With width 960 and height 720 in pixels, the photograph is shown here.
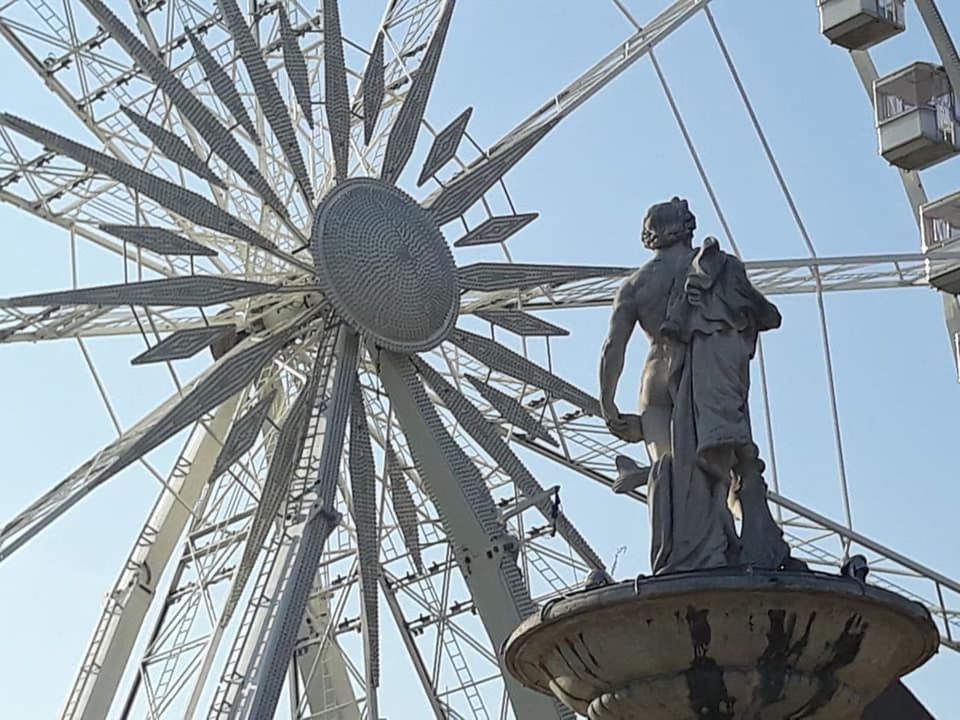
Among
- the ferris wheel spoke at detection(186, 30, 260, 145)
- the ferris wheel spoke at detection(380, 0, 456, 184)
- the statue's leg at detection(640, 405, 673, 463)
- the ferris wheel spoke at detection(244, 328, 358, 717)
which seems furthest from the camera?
the ferris wheel spoke at detection(380, 0, 456, 184)

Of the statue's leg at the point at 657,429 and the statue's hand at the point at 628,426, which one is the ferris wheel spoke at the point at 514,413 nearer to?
the statue's hand at the point at 628,426

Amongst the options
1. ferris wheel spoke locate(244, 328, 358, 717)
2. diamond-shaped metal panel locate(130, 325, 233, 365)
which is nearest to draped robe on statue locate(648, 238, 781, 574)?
ferris wheel spoke locate(244, 328, 358, 717)

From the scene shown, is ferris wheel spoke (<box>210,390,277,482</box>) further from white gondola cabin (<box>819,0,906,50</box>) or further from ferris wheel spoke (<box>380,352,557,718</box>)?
white gondola cabin (<box>819,0,906,50</box>)

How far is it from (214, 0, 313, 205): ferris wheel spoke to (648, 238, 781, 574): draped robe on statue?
11648mm

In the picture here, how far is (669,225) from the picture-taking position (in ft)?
42.0

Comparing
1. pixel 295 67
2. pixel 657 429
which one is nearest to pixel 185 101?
pixel 295 67

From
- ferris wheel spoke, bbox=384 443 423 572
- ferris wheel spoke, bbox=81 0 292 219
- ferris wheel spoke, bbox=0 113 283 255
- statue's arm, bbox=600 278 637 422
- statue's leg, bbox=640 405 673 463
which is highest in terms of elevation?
ferris wheel spoke, bbox=81 0 292 219

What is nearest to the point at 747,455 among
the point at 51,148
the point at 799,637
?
the point at 799,637

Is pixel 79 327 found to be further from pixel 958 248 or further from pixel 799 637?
pixel 799 637

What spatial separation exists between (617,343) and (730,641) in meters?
2.33

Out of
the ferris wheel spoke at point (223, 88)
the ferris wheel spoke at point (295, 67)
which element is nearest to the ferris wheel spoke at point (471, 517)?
the ferris wheel spoke at point (295, 67)

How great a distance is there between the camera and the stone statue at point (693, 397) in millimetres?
11891

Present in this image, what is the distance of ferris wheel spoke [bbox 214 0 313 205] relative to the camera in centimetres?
2333

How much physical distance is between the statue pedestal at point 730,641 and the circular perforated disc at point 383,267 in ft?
42.4
